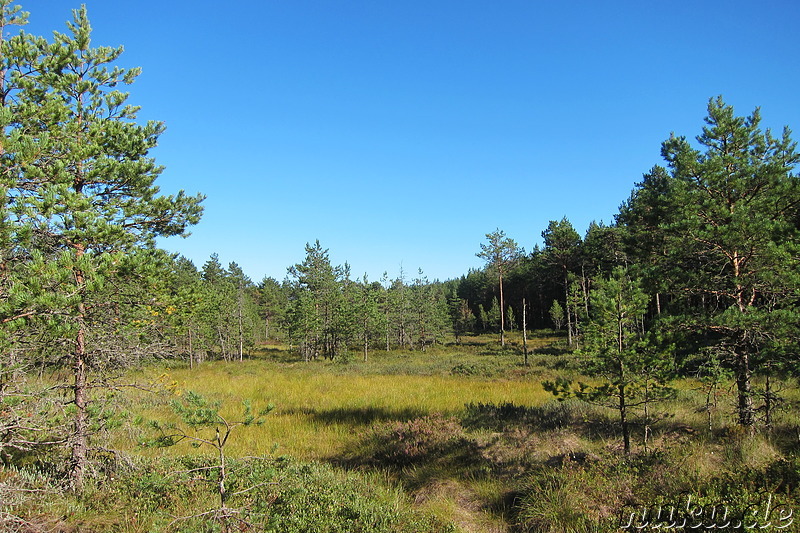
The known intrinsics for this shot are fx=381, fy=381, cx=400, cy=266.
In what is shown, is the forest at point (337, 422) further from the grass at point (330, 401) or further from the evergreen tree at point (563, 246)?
the evergreen tree at point (563, 246)

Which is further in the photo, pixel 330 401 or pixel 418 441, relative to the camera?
pixel 330 401

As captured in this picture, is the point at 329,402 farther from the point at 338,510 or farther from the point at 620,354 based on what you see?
the point at 620,354

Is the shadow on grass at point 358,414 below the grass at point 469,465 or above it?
below

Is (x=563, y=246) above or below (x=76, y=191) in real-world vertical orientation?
above

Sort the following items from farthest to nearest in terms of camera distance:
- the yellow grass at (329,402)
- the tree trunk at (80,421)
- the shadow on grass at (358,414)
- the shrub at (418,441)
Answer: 1. the shadow on grass at (358,414)
2. the yellow grass at (329,402)
3. the shrub at (418,441)
4. the tree trunk at (80,421)

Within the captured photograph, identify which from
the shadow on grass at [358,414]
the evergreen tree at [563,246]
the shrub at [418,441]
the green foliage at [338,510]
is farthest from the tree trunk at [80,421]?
the evergreen tree at [563,246]

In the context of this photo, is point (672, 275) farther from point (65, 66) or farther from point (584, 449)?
point (65, 66)

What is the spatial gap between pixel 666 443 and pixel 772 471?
9.16 feet

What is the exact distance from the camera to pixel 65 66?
6.79m

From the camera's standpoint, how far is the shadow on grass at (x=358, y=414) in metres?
11.6

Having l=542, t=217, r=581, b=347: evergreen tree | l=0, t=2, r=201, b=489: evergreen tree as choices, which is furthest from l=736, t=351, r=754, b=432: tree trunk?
l=542, t=217, r=581, b=347: evergreen tree

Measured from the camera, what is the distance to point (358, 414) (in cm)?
1238

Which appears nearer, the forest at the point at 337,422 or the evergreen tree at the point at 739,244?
the forest at the point at 337,422

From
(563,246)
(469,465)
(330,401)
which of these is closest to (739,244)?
(469,465)
